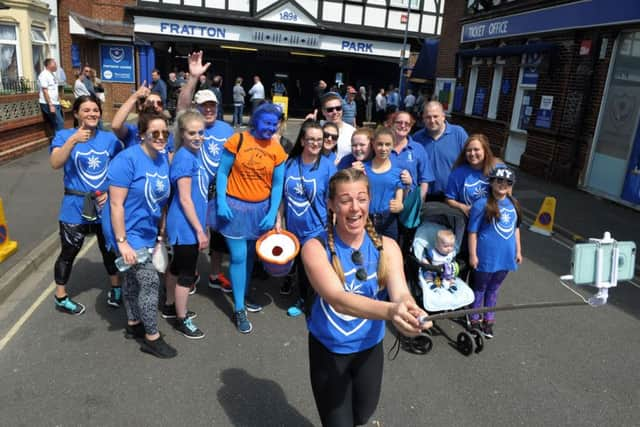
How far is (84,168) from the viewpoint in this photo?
162 inches

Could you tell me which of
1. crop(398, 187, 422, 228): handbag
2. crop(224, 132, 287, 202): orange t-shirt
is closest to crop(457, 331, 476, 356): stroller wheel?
crop(398, 187, 422, 228): handbag

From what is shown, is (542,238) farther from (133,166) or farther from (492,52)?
(492,52)

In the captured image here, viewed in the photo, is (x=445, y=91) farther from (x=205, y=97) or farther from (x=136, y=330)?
(x=136, y=330)

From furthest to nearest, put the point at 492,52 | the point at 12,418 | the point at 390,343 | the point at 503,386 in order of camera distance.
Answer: the point at 492,52, the point at 390,343, the point at 503,386, the point at 12,418

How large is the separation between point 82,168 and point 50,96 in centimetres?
998

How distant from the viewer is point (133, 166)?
3.48 m

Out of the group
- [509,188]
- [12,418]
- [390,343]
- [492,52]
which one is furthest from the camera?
[492,52]

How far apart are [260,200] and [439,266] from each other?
5.57ft

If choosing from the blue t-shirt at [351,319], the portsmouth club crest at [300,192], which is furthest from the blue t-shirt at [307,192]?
the blue t-shirt at [351,319]

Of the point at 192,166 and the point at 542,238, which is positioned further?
the point at 542,238

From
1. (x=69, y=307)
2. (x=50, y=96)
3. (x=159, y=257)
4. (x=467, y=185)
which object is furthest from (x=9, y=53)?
(x=467, y=185)

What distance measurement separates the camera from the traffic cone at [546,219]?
792cm

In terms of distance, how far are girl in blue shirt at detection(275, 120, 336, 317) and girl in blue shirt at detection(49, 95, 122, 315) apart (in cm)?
158

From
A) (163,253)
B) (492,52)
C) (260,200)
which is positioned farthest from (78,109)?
(492,52)
